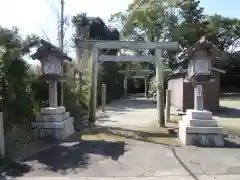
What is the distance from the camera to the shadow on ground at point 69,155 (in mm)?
6801

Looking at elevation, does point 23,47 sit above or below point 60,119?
above

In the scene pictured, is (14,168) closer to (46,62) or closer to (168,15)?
(46,62)

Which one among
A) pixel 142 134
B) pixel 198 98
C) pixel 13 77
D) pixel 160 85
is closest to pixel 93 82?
pixel 160 85

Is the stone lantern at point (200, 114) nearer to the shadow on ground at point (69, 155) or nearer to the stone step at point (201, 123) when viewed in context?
the stone step at point (201, 123)

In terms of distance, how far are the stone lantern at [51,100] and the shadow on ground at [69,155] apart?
21.5 inches

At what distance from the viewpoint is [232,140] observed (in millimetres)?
10062

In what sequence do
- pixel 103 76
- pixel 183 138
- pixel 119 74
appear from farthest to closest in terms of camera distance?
pixel 119 74
pixel 103 76
pixel 183 138

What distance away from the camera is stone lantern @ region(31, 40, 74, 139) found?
9781 mm

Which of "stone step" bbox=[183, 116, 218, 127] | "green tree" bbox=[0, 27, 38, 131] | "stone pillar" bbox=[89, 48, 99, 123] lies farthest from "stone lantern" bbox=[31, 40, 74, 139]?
"stone step" bbox=[183, 116, 218, 127]

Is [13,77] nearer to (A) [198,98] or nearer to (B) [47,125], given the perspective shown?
(B) [47,125]

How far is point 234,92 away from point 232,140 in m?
32.3

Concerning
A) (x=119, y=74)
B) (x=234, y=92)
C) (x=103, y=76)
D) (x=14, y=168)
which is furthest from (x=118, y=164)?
(x=234, y=92)

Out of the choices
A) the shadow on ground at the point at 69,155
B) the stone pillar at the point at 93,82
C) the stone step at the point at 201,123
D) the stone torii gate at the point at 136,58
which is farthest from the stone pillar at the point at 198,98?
the stone pillar at the point at 93,82

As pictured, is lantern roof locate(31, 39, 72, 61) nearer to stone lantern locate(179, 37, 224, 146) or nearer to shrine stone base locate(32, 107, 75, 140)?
shrine stone base locate(32, 107, 75, 140)
